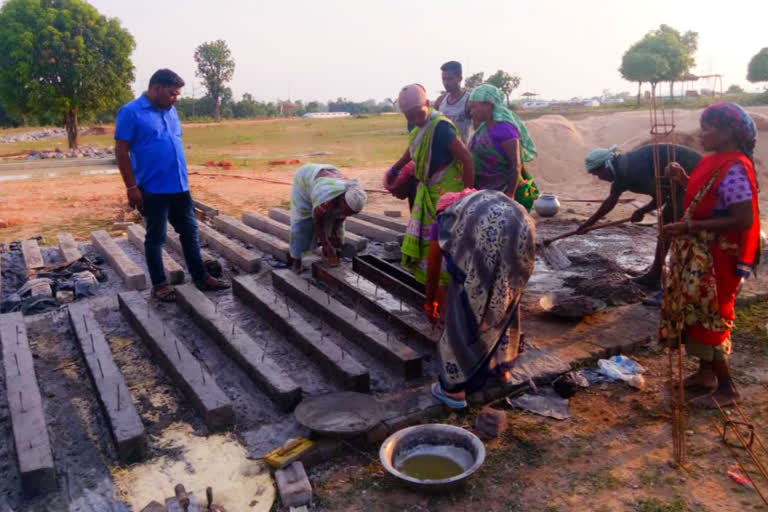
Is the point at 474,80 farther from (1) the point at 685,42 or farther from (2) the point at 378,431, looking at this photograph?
(1) the point at 685,42

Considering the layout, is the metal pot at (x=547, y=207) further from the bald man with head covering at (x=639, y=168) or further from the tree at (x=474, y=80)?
the tree at (x=474, y=80)

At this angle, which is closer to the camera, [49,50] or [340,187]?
[340,187]

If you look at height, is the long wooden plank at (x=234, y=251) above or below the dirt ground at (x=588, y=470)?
above

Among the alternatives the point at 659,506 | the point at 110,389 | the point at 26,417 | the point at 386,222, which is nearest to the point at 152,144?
the point at 110,389

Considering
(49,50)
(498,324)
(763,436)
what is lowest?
(763,436)

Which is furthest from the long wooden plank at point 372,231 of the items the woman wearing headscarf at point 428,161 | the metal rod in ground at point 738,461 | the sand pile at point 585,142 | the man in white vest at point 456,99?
the sand pile at point 585,142

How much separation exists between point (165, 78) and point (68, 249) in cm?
292

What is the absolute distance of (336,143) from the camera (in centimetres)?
2316

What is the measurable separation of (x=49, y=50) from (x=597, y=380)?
22.7 m

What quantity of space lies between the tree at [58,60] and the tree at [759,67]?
134 ft

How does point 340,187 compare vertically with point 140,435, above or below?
above

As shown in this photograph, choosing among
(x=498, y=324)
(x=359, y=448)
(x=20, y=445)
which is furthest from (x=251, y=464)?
(x=498, y=324)

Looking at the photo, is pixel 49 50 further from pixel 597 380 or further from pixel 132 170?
pixel 597 380

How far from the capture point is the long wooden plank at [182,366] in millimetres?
3076
